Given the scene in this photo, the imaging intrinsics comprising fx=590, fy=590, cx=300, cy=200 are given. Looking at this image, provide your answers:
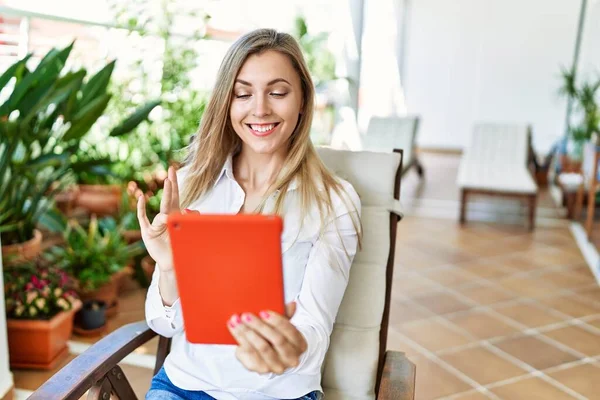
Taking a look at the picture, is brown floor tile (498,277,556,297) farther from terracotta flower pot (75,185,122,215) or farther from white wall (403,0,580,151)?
white wall (403,0,580,151)

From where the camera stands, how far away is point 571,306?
3.35 m

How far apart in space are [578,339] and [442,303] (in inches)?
28.2

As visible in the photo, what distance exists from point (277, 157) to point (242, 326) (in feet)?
2.36

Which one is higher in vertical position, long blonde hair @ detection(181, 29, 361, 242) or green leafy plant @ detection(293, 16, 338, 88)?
green leafy plant @ detection(293, 16, 338, 88)

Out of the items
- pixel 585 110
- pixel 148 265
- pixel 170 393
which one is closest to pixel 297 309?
pixel 170 393

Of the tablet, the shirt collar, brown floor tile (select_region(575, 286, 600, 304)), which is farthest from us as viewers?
brown floor tile (select_region(575, 286, 600, 304))

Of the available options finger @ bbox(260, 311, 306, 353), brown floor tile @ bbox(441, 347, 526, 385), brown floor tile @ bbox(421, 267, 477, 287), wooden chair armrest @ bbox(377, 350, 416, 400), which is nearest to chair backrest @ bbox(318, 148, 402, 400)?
wooden chair armrest @ bbox(377, 350, 416, 400)

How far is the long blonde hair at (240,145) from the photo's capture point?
1.37m

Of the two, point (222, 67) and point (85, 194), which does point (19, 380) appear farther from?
point (222, 67)

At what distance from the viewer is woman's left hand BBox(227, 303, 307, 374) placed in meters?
0.88

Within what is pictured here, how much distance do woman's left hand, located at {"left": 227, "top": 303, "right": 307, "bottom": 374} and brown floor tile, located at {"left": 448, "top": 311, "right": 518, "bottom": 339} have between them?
2260 millimetres

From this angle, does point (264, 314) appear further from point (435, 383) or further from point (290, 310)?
point (435, 383)

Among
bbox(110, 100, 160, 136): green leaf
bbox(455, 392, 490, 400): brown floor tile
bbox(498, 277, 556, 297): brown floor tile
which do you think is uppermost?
bbox(110, 100, 160, 136): green leaf

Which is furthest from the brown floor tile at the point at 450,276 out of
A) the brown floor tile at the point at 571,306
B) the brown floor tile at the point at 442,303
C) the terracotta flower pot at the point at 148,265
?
the terracotta flower pot at the point at 148,265
